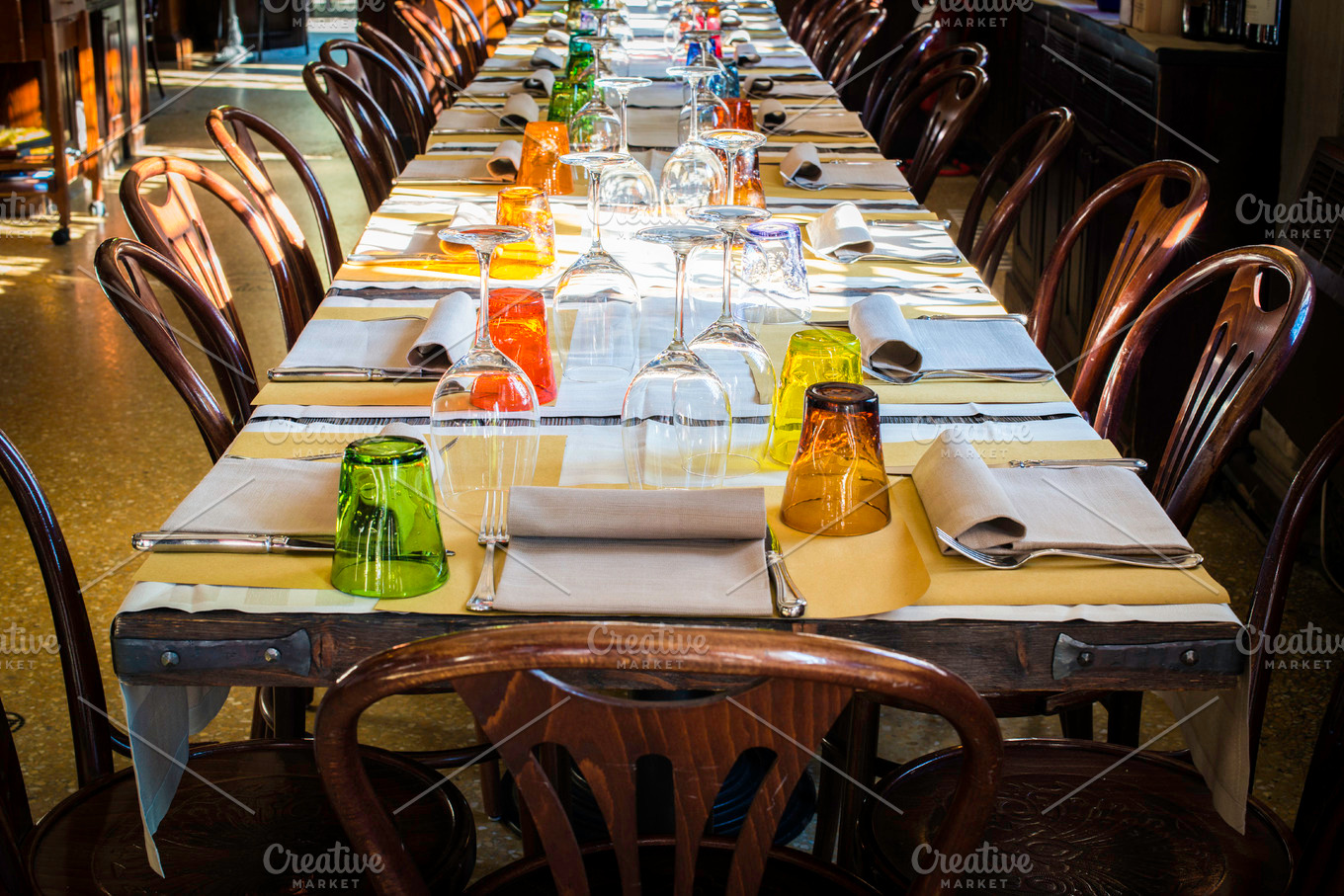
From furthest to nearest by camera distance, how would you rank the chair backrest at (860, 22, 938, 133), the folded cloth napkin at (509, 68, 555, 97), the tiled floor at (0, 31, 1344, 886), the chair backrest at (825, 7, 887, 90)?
the chair backrest at (825, 7, 887, 90) → the chair backrest at (860, 22, 938, 133) → the folded cloth napkin at (509, 68, 555, 97) → the tiled floor at (0, 31, 1344, 886)

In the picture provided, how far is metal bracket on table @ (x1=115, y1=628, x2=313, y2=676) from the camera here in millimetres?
1151

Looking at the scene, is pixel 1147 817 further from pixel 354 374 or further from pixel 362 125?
pixel 362 125

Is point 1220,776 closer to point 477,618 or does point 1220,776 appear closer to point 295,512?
point 477,618

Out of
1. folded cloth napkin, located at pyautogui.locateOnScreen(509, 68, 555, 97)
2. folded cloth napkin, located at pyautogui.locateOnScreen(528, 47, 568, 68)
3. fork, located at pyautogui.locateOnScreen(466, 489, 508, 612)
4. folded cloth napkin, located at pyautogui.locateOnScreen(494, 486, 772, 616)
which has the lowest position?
fork, located at pyautogui.locateOnScreen(466, 489, 508, 612)

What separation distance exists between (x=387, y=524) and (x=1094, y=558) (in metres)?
0.65

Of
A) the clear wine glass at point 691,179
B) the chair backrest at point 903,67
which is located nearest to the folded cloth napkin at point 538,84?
the chair backrest at point 903,67

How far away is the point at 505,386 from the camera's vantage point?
1394 mm

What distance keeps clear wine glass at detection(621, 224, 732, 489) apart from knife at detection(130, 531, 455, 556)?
0.26 meters

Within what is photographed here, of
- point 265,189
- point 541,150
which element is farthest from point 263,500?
point 541,150

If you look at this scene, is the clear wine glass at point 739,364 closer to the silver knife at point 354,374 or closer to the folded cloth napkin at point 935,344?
the folded cloth napkin at point 935,344

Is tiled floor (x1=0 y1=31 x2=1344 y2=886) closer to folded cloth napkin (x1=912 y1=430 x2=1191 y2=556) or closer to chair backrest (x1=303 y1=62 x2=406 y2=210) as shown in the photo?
chair backrest (x1=303 y1=62 x2=406 y2=210)

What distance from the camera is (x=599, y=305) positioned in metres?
1.86

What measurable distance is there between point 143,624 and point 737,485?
606mm

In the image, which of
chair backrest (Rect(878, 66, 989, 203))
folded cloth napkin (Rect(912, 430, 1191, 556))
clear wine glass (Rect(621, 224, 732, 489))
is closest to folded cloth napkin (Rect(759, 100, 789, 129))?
chair backrest (Rect(878, 66, 989, 203))
